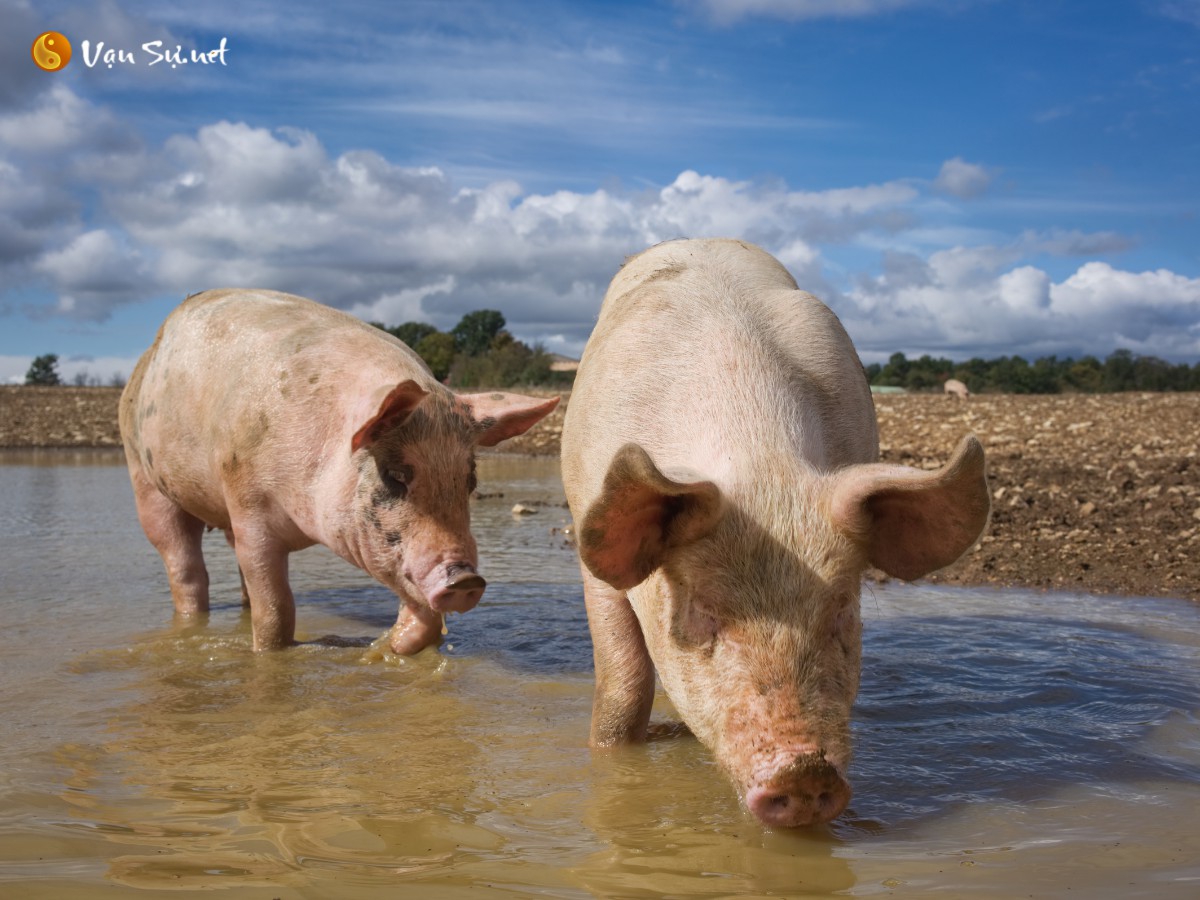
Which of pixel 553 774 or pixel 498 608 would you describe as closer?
pixel 553 774

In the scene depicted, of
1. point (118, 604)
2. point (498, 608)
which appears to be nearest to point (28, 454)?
point (118, 604)

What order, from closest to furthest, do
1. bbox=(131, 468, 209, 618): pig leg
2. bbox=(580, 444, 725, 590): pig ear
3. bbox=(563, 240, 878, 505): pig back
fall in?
1. bbox=(580, 444, 725, 590): pig ear
2. bbox=(563, 240, 878, 505): pig back
3. bbox=(131, 468, 209, 618): pig leg

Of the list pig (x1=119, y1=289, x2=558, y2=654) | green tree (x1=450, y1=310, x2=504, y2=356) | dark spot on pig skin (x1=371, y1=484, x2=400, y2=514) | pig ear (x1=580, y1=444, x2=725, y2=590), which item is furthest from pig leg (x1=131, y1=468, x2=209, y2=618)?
green tree (x1=450, y1=310, x2=504, y2=356)

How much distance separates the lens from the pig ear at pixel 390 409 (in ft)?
17.7

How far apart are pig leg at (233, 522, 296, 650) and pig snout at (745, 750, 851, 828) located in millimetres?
4037

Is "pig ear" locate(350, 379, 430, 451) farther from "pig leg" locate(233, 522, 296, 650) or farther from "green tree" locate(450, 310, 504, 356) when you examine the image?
"green tree" locate(450, 310, 504, 356)

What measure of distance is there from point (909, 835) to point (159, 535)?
603 cm

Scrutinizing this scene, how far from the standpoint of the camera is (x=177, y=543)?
8.02 meters

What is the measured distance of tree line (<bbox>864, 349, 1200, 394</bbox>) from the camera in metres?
41.1

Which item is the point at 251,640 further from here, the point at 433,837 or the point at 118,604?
the point at 433,837

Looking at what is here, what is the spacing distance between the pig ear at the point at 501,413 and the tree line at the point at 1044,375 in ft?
112

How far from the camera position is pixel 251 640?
709 centimetres

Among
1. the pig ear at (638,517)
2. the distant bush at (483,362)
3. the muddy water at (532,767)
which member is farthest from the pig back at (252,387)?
the distant bush at (483,362)

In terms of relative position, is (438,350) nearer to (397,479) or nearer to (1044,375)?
(1044,375)
